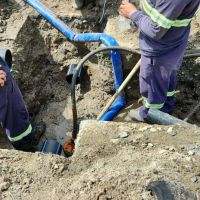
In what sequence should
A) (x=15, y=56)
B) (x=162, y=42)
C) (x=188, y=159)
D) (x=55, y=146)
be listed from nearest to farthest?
(x=188, y=159) < (x=162, y=42) < (x=55, y=146) < (x=15, y=56)

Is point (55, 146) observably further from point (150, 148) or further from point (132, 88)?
point (150, 148)

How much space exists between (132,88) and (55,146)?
1.42m

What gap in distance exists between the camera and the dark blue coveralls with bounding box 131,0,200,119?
3349mm

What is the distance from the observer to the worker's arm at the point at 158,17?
10.6 feet

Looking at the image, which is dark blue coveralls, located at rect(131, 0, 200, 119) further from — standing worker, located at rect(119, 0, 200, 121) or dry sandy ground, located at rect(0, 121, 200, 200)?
dry sandy ground, located at rect(0, 121, 200, 200)

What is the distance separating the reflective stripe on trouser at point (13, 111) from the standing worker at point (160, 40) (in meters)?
1.44

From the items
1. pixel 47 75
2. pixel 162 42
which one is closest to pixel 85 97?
pixel 47 75

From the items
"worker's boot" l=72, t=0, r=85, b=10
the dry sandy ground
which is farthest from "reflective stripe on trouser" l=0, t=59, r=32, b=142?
"worker's boot" l=72, t=0, r=85, b=10

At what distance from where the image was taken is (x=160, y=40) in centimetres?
375

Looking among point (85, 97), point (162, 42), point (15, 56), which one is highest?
point (162, 42)

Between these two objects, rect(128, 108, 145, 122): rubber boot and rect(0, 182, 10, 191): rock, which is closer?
rect(0, 182, 10, 191): rock

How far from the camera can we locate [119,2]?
17.3ft

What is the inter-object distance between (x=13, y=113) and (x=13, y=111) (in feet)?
0.09

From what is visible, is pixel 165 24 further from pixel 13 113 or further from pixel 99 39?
pixel 13 113
